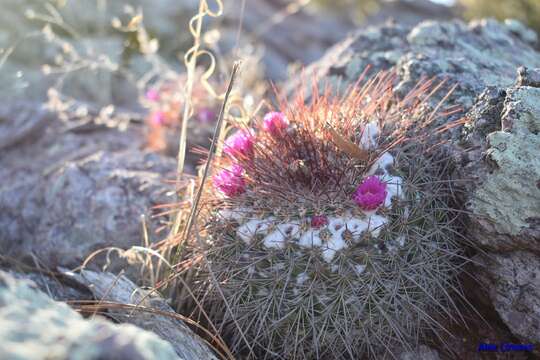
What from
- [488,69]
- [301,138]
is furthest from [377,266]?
[488,69]

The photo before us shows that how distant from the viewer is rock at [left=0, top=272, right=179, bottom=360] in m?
1.23

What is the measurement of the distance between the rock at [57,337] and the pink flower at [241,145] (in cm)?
128

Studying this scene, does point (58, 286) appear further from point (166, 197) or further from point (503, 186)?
point (503, 186)

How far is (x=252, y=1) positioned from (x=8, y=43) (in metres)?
3.58

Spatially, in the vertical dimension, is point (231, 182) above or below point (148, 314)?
above

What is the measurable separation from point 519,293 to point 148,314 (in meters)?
1.52

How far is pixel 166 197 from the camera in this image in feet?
11.0

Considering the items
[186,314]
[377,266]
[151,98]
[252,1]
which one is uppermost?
[252,1]

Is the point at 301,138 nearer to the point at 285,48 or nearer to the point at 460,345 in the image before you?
the point at 460,345

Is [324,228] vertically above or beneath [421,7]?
beneath

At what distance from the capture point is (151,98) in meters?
4.51

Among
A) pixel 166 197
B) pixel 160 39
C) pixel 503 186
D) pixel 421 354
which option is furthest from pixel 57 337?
pixel 160 39

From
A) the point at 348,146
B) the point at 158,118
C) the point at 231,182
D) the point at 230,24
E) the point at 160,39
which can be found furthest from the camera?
the point at 230,24

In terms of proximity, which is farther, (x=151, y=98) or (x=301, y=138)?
(x=151, y=98)
